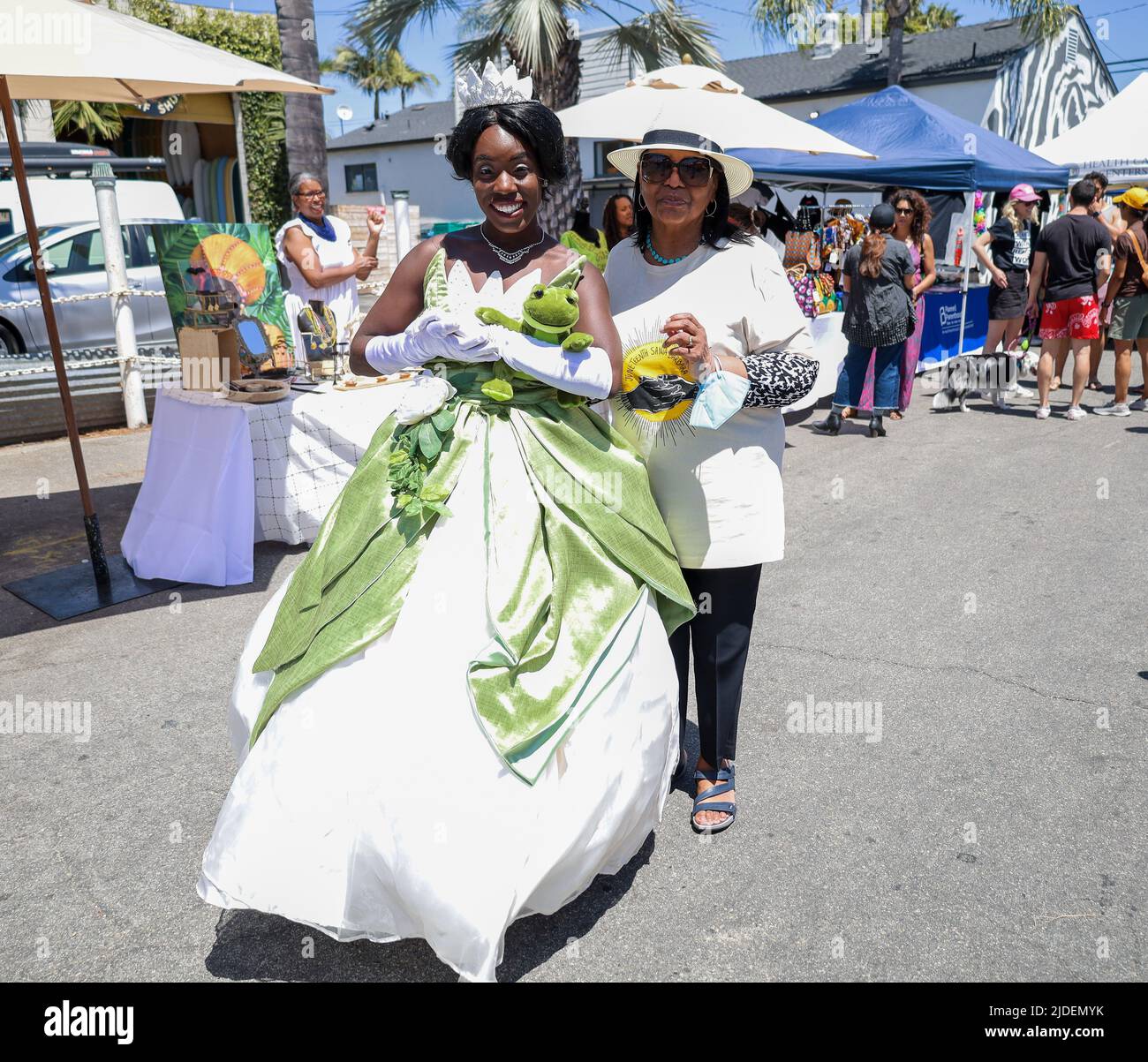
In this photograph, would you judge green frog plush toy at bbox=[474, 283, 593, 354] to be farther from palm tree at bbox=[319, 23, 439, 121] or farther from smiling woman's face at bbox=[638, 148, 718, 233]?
palm tree at bbox=[319, 23, 439, 121]

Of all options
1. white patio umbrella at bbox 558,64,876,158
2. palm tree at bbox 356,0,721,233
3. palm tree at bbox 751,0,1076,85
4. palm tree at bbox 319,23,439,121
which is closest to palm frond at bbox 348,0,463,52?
palm tree at bbox 356,0,721,233

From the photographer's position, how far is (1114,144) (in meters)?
14.0

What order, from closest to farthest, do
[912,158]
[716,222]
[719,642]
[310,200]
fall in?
[716,222] → [719,642] → [310,200] → [912,158]

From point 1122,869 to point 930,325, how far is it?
936 cm

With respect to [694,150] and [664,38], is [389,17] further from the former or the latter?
[694,150]

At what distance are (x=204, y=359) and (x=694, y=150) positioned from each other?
3.38 metres

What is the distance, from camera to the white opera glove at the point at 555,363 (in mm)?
2291

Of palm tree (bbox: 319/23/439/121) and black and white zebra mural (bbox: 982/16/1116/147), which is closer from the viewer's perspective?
black and white zebra mural (bbox: 982/16/1116/147)

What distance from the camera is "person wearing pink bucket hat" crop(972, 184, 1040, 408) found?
938 centimetres

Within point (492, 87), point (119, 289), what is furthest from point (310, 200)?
point (492, 87)

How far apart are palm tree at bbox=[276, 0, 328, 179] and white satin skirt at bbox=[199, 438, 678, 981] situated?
9570 mm

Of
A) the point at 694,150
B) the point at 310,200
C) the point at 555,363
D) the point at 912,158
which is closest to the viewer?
the point at 555,363

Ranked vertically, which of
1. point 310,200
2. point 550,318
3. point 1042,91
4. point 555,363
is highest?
point 1042,91
